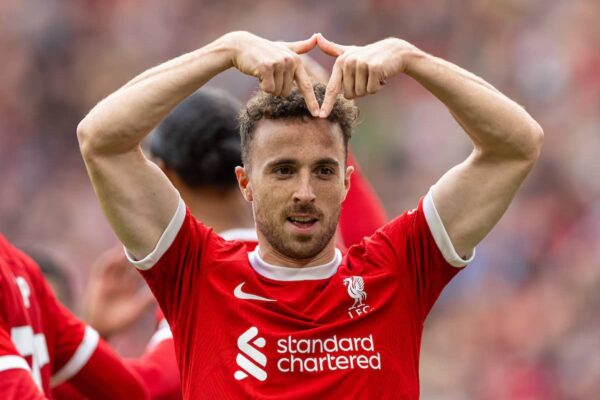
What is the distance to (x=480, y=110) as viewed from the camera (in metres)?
3.35

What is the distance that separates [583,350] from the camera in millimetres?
9133

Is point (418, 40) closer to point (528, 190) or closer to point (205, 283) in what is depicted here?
point (528, 190)

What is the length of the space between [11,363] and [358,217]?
190cm

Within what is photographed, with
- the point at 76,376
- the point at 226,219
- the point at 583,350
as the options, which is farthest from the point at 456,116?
the point at 583,350

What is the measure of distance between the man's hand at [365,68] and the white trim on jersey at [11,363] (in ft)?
4.33

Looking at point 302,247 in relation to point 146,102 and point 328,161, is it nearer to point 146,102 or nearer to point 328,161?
point 328,161

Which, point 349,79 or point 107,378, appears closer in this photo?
point 349,79

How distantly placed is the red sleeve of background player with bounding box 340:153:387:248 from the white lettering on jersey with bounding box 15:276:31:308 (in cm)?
149

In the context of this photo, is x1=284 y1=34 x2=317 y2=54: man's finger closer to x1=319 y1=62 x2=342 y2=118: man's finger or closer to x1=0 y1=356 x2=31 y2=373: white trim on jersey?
x1=319 y1=62 x2=342 y2=118: man's finger

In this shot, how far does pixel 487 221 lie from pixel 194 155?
1809 millimetres

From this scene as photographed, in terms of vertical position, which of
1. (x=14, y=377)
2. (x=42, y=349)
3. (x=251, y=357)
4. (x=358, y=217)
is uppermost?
(x=251, y=357)

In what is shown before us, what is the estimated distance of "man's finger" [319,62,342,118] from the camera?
327 centimetres

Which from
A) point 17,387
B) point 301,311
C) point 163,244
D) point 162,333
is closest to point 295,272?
point 301,311

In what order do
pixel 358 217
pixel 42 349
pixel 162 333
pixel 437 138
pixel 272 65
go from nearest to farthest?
1. pixel 272 65
2. pixel 42 349
3. pixel 162 333
4. pixel 358 217
5. pixel 437 138
